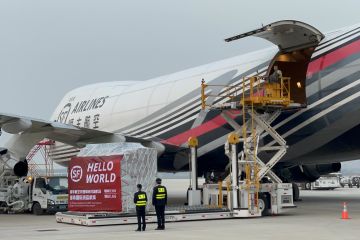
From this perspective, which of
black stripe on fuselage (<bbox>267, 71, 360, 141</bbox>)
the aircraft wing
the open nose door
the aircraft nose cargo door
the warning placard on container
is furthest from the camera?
the aircraft wing

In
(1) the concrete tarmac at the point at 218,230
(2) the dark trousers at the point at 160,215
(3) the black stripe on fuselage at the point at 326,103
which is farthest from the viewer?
(3) the black stripe on fuselage at the point at 326,103

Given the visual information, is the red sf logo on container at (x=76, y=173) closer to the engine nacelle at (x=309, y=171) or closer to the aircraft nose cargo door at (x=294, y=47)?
the aircraft nose cargo door at (x=294, y=47)

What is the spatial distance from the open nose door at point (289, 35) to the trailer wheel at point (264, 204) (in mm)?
5015

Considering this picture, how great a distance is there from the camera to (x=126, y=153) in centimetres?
1812

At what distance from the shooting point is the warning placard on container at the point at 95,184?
701 inches

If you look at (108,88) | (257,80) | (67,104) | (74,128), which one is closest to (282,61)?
(257,80)

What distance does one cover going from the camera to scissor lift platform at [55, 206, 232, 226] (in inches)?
671

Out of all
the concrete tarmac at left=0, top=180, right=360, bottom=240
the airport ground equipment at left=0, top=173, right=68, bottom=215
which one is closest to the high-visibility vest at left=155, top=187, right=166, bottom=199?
the concrete tarmac at left=0, top=180, right=360, bottom=240

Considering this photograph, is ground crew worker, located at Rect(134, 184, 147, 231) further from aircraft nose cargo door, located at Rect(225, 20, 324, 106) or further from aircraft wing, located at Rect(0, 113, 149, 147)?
aircraft wing, located at Rect(0, 113, 149, 147)

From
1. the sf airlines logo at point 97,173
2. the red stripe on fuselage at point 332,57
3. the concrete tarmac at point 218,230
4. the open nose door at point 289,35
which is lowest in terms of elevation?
the concrete tarmac at point 218,230

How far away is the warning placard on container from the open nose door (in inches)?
235

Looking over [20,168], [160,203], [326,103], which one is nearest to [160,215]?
[160,203]

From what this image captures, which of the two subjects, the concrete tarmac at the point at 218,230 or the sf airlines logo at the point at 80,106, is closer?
the concrete tarmac at the point at 218,230

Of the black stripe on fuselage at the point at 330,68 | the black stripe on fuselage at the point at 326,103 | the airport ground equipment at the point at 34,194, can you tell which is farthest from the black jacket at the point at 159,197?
the airport ground equipment at the point at 34,194
